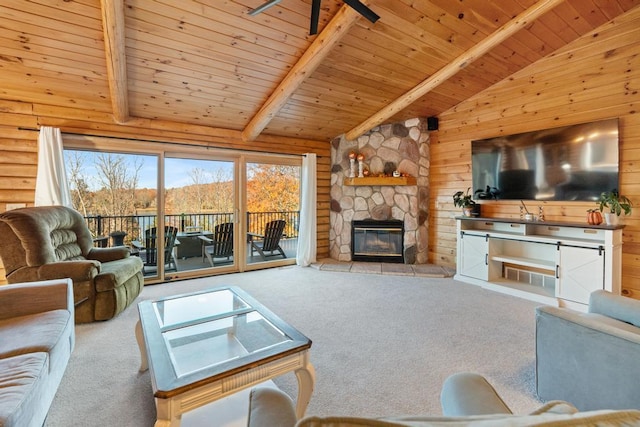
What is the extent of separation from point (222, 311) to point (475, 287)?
11.5 ft

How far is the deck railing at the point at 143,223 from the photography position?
13.4 ft

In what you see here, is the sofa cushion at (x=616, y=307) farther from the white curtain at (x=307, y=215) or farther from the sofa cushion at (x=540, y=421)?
the white curtain at (x=307, y=215)

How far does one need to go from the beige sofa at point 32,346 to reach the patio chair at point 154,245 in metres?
2.30

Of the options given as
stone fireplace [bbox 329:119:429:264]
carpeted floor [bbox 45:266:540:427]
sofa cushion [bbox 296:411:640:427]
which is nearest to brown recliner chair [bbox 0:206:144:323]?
carpeted floor [bbox 45:266:540:427]

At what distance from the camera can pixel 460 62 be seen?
149 inches

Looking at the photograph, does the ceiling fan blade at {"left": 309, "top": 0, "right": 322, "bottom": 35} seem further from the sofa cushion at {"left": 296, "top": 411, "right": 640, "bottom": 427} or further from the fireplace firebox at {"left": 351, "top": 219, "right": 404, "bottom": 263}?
the fireplace firebox at {"left": 351, "top": 219, "right": 404, "bottom": 263}

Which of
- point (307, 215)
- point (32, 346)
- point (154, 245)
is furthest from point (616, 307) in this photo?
point (154, 245)

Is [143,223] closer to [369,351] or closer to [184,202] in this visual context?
[184,202]

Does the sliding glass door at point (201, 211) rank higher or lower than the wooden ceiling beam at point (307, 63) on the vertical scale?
lower

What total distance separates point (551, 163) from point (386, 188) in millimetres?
2414

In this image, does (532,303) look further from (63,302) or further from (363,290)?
(63,302)

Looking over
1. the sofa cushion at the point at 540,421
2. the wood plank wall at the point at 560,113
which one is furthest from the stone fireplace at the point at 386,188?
the sofa cushion at the point at 540,421

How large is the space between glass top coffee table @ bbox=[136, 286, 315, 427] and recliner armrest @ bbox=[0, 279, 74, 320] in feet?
1.86

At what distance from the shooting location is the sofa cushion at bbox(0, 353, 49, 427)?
111 cm
